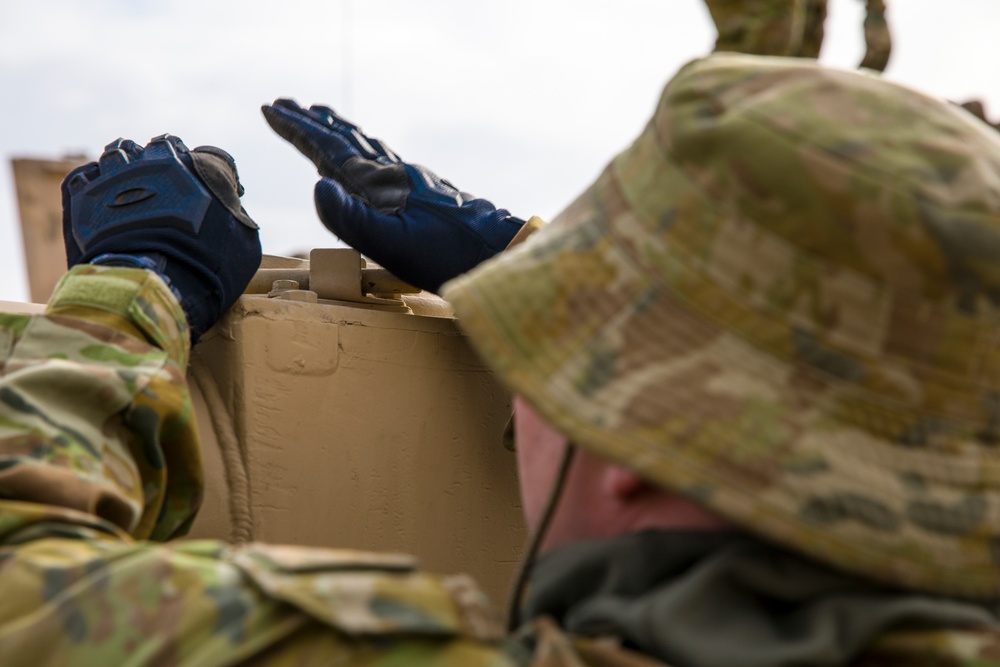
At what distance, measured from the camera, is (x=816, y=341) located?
0.93 m

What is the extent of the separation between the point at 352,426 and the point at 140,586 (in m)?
0.81

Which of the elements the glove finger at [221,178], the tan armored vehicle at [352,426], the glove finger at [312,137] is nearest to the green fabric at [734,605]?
the tan armored vehicle at [352,426]

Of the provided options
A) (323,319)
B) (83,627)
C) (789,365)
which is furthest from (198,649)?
(323,319)

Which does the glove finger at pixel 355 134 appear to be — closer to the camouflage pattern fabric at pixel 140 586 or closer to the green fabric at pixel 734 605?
the camouflage pattern fabric at pixel 140 586

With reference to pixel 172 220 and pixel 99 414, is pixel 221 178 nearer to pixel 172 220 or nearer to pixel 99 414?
pixel 172 220

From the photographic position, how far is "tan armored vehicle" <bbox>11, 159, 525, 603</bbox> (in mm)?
1680

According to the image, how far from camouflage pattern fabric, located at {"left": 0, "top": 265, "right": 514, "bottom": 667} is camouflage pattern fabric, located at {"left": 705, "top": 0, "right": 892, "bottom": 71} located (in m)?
0.68

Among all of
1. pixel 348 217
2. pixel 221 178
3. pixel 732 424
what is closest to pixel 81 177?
pixel 221 178

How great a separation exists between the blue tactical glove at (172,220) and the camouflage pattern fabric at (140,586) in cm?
37

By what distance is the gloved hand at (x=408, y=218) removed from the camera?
1880 mm

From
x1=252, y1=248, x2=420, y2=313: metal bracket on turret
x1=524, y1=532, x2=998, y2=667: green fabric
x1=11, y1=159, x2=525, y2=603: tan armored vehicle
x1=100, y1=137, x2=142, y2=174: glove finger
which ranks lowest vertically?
x1=11, y1=159, x2=525, y2=603: tan armored vehicle

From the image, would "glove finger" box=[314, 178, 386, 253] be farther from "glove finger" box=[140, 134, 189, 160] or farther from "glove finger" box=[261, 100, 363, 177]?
"glove finger" box=[140, 134, 189, 160]

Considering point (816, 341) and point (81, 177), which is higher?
point (816, 341)

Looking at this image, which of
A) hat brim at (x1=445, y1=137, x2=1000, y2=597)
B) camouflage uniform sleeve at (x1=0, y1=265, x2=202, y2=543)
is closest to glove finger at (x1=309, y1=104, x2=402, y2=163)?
camouflage uniform sleeve at (x1=0, y1=265, x2=202, y2=543)
